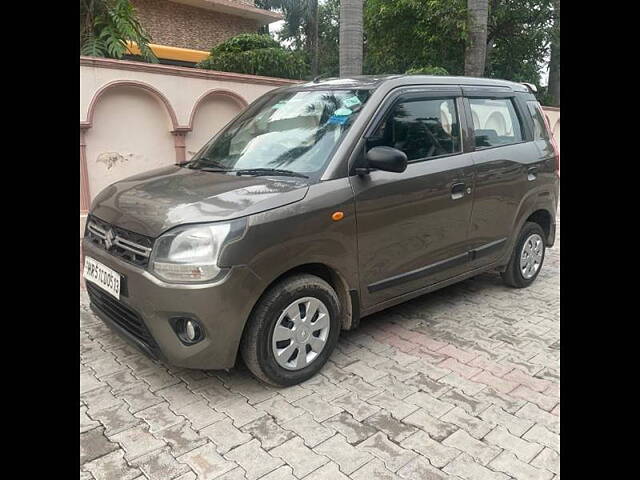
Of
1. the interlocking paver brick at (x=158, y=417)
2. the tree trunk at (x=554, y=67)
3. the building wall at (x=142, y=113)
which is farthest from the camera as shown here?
the tree trunk at (x=554, y=67)

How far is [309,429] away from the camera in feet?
9.33

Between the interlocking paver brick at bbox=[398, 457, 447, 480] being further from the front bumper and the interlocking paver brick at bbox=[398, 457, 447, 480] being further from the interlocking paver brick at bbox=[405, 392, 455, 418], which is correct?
the front bumper

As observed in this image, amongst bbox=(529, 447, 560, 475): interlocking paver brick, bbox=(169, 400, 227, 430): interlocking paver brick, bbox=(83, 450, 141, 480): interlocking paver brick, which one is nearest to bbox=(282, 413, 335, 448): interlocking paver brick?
bbox=(169, 400, 227, 430): interlocking paver brick

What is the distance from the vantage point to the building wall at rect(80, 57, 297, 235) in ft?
19.7

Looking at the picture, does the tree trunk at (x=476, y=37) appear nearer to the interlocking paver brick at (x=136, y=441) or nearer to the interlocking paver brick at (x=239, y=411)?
the interlocking paver brick at (x=239, y=411)

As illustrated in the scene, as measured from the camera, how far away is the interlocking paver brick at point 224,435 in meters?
2.70

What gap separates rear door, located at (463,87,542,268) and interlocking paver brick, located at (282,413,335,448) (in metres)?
2.16

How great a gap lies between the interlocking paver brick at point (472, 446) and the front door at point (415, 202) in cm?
111

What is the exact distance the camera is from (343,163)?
3352 millimetres

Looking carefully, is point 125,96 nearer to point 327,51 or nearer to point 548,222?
point 548,222

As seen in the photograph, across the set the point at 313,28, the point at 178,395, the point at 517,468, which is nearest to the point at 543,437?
the point at 517,468

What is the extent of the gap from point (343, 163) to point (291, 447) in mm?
1713

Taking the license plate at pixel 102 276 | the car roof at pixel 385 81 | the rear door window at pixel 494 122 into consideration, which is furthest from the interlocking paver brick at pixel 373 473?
the rear door window at pixel 494 122

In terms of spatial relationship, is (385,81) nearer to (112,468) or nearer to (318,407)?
(318,407)
